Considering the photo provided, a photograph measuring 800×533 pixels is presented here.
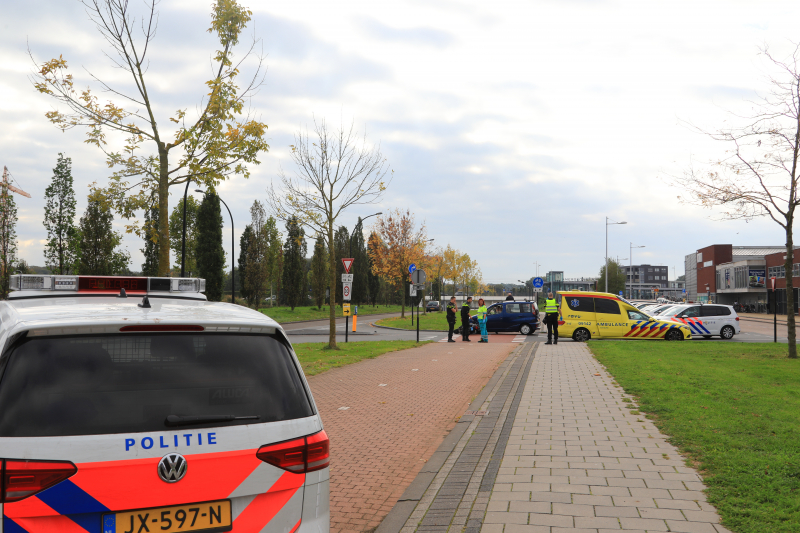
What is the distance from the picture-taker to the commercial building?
Result: 7412 centimetres

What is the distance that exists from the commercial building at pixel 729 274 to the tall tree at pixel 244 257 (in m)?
58.7

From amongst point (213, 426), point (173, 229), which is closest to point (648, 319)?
point (213, 426)

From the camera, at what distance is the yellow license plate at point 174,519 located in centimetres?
219

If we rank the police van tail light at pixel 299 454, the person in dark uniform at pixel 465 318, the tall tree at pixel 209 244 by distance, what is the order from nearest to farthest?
the police van tail light at pixel 299 454 < the person in dark uniform at pixel 465 318 < the tall tree at pixel 209 244

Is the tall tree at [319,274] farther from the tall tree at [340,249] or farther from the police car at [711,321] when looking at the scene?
the police car at [711,321]

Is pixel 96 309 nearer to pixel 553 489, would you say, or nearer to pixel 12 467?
pixel 12 467

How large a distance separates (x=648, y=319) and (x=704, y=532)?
71.1 ft

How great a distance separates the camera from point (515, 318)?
91.6 ft

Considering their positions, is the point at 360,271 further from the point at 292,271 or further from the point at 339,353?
the point at 339,353

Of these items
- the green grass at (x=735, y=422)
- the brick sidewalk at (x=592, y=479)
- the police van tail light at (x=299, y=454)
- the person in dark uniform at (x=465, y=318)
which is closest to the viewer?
the police van tail light at (x=299, y=454)

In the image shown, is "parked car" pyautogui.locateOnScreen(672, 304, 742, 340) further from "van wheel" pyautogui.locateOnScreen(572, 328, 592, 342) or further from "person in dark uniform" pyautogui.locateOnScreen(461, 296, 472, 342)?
"person in dark uniform" pyautogui.locateOnScreen(461, 296, 472, 342)

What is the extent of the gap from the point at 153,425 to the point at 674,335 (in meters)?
24.9

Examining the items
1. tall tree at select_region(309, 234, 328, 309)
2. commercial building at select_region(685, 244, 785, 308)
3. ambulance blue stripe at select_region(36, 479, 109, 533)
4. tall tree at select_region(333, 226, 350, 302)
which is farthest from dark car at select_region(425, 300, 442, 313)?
ambulance blue stripe at select_region(36, 479, 109, 533)

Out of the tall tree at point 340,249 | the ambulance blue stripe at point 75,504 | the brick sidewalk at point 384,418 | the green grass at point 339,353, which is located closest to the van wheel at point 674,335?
the green grass at point 339,353
